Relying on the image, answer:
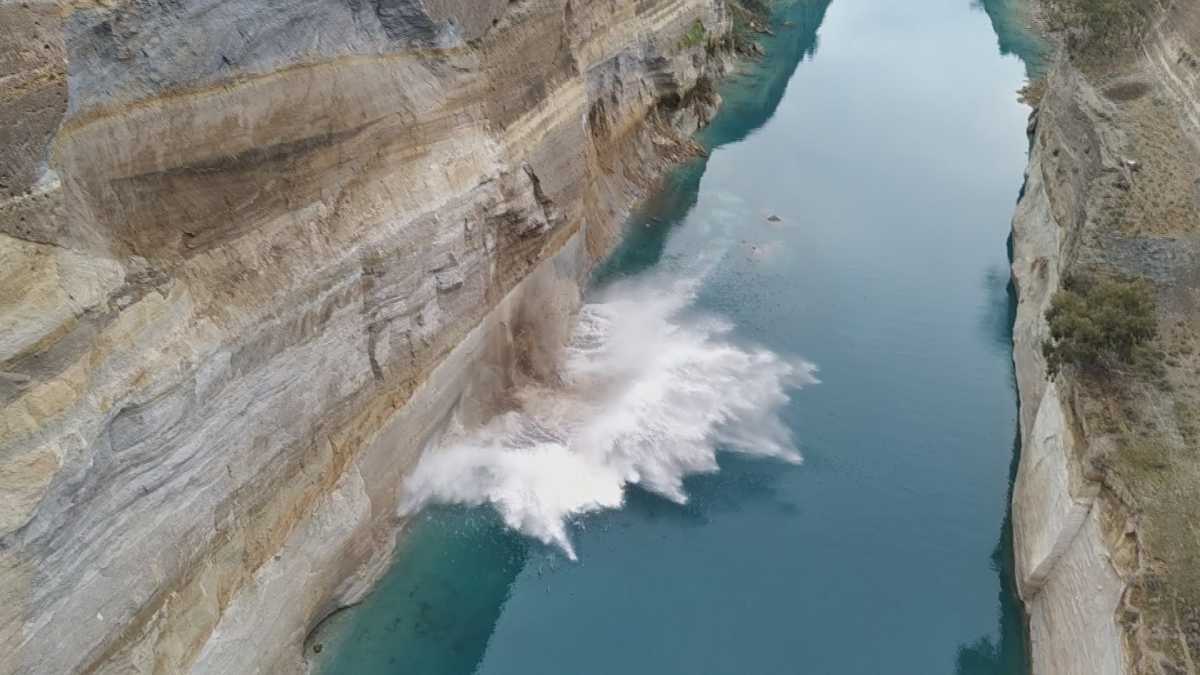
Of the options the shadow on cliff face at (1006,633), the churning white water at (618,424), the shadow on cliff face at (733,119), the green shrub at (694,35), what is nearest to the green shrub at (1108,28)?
the shadow on cliff face at (733,119)

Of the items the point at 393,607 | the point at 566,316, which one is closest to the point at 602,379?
the point at 566,316

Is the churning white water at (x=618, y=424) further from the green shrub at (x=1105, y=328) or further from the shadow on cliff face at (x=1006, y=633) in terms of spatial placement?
the green shrub at (x=1105, y=328)

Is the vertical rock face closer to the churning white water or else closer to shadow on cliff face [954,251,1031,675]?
the churning white water

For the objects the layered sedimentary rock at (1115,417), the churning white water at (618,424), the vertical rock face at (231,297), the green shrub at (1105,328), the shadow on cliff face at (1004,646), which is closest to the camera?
the vertical rock face at (231,297)

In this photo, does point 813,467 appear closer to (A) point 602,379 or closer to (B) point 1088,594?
(A) point 602,379

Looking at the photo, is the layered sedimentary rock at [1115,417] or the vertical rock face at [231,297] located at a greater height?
the vertical rock face at [231,297]

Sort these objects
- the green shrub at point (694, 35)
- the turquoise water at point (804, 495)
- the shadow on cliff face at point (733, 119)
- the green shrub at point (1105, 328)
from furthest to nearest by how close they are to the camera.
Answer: the green shrub at point (694, 35) < the shadow on cliff face at point (733, 119) < the green shrub at point (1105, 328) < the turquoise water at point (804, 495)
